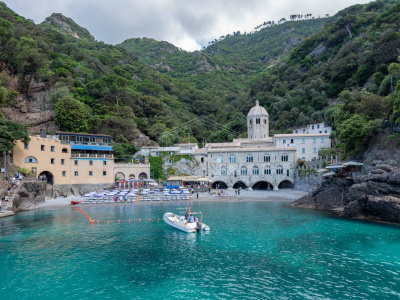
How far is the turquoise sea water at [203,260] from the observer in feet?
42.4

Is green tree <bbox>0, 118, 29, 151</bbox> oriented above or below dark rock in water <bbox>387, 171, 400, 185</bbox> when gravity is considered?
above

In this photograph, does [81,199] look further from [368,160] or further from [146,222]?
[368,160]

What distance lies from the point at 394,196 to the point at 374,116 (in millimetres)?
14635

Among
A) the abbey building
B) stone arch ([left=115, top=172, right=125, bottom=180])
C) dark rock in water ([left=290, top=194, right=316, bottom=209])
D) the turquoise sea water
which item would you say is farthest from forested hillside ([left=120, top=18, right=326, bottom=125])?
the turquoise sea water

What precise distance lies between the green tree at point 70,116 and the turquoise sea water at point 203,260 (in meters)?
28.0

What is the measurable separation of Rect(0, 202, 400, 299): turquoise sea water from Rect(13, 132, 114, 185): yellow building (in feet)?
52.0

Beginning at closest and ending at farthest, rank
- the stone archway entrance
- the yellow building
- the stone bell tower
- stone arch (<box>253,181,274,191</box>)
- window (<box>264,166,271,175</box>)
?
the yellow building < the stone archway entrance < window (<box>264,166,271,175</box>) < stone arch (<box>253,181,274,191</box>) < the stone bell tower

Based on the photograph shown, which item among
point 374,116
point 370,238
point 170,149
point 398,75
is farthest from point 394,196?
point 170,149

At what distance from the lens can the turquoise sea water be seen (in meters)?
12.9

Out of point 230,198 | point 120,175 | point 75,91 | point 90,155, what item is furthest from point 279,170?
point 75,91

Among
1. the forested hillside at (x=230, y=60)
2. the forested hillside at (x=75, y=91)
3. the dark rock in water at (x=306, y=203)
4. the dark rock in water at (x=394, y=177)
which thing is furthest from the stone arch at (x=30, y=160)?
the forested hillside at (x=230, y=60)

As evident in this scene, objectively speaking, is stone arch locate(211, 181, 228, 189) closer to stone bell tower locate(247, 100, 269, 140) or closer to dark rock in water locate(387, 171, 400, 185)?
stone bell tower locate(247, 100, 269, 140)

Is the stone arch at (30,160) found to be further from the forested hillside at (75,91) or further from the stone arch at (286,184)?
the stone arch at (286,184)

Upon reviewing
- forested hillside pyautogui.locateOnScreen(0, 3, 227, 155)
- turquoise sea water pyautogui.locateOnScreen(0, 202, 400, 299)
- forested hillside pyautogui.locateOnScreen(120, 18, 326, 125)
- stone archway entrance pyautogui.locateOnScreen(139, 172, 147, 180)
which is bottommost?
turquoise sea water pyautogui.locateOnScreen(0, 202, 400, 299)
